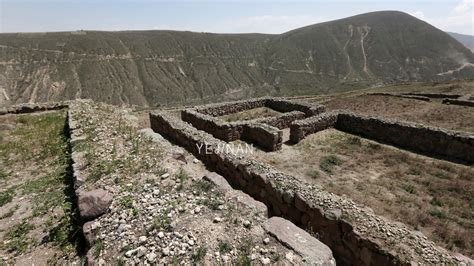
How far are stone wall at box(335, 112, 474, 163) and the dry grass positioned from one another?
4.79 m

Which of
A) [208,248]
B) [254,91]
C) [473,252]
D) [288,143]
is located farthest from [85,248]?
[254,91]

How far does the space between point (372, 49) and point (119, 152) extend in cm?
14007

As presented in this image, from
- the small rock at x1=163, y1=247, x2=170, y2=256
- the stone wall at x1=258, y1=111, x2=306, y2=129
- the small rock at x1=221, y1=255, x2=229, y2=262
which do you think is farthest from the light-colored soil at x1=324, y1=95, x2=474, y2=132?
the small rock at x1=163, y1=247, x2=170, y2=256

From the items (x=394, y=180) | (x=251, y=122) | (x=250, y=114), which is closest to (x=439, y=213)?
(x=394, y=180)

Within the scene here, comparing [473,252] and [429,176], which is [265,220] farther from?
[429,176]

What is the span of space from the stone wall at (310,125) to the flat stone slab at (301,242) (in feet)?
29.3

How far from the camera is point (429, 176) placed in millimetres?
10523

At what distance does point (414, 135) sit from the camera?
527 inches

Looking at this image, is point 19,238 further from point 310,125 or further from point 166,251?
point 310,125

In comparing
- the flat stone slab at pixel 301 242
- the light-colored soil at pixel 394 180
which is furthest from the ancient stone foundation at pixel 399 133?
the flat stone slab at pixel 301 242

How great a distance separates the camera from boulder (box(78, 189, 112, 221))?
559 cm

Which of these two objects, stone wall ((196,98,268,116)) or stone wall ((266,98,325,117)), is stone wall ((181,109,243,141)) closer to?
stone wall ((196,98,268,116))

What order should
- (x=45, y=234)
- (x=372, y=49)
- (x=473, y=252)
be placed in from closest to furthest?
(x=45, y=234) → (x=473, y=252) → (x=372, y=49)

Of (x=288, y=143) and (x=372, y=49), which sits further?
(x=372, y=49)
